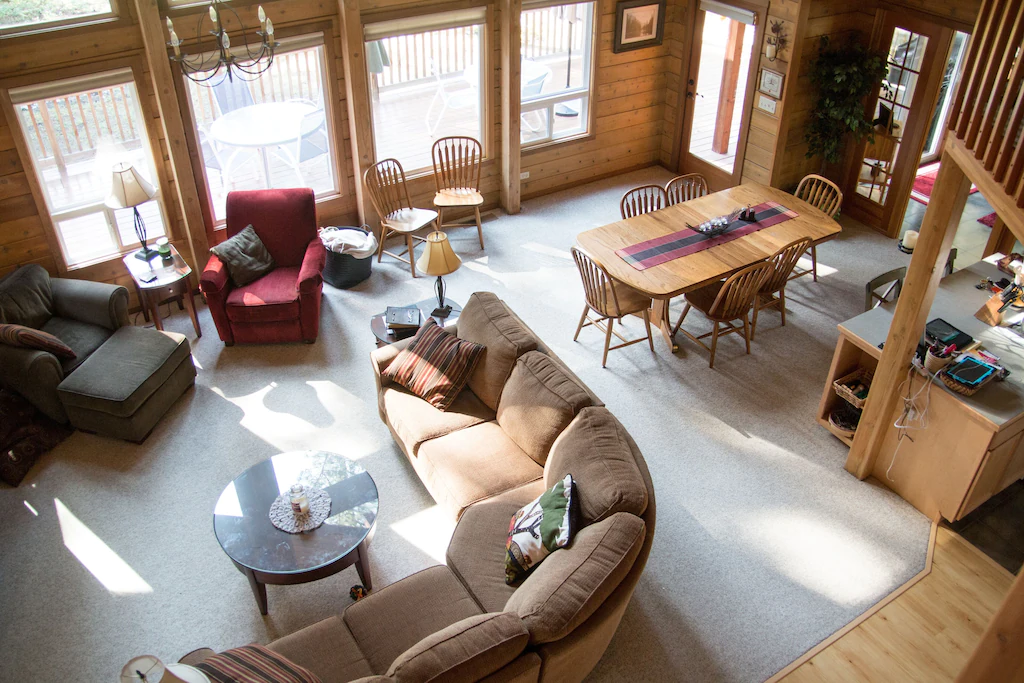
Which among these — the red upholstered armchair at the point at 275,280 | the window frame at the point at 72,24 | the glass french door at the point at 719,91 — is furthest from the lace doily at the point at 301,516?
the glass french door at the point at 719,91

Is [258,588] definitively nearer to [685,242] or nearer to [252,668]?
[252,668]

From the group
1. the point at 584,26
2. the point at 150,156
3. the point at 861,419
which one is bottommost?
the point at 861,419

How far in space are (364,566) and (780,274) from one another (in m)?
3.58

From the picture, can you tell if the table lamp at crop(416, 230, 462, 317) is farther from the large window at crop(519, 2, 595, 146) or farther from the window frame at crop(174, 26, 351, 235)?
the large window at crop(519, 2, 595, 146)

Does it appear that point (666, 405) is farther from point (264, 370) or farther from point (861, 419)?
point (264, 370)

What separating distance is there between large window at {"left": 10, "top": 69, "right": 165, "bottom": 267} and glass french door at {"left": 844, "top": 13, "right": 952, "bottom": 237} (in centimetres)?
600

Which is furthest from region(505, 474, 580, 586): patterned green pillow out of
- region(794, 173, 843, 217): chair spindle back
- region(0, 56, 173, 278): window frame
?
region(0, 56, 173, 278): window frame

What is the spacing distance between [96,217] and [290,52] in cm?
193

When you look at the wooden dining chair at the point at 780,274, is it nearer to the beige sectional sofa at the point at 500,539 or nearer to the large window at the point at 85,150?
the beige sectional sofa at the point at 500,539

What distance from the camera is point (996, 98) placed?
129 inches

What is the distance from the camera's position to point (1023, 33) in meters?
3.11

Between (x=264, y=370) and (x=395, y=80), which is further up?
(x=395, y=80)

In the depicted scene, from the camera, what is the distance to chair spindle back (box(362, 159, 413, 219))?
6.74 m

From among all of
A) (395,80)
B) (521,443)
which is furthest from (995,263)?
(395,80)
